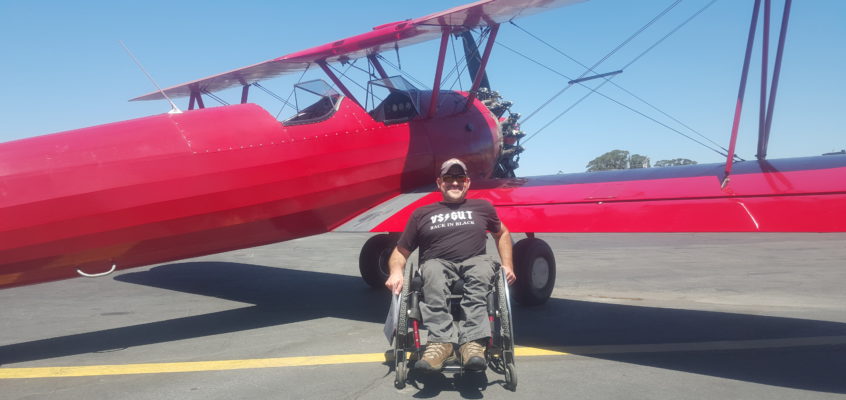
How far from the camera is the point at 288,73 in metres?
11.5

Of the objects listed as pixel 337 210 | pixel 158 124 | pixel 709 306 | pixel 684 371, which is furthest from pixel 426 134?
pixel 684 371

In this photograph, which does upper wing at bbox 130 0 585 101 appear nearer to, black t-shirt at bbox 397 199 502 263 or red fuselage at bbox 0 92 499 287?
red fuselage at bbox 0 92 499 287

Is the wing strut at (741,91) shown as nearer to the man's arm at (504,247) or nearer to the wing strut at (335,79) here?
the man's arm at (504,247)

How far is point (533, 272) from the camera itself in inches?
298

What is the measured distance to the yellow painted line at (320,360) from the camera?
4.90m

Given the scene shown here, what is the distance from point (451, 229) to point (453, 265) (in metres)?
0.31

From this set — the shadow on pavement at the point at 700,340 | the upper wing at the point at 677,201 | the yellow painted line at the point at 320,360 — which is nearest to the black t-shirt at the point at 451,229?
the yellow painted line at the point at 320,360

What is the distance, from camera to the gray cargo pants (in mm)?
4215

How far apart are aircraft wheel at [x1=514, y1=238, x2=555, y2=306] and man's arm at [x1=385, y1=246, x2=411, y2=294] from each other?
9.69 feet

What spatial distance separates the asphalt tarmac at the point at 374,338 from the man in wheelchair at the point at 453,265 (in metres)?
0.33

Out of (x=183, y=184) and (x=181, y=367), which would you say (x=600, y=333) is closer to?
(x=181, y=367)

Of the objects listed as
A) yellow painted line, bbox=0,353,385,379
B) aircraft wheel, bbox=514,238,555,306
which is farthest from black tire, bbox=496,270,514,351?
aircraft wheel, bbox=514,238,555,306

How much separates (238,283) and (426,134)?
4.23 m

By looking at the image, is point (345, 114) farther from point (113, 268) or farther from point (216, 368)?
point (216, 368)
